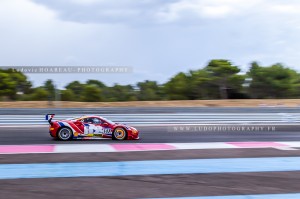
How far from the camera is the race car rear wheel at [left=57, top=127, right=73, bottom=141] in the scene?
12.8m

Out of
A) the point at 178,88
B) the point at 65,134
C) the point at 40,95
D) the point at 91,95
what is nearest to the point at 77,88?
the point at 91,95

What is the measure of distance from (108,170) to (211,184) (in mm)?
2109

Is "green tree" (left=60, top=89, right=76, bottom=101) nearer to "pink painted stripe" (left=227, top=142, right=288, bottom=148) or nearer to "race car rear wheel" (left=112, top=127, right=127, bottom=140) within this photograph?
"race car rear wheel" (left=112, top=127, right=127, bottom=140)

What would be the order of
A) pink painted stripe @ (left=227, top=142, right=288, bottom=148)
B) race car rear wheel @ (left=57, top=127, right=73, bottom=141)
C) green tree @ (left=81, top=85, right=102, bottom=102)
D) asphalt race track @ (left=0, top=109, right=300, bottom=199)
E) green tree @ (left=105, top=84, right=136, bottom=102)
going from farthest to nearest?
green tree @ (left=105, top=84, right=136, bottom=102), green tree @ (left=81, top=85, right=102, bottom=102), race car rear wheel @ (left=57, top=127, right=73, bottom=141), pink painted stripe @ (left=227, top=142, right=288, bottom=148), asphalt race track @ (left=0, top=109, right=300, bottom=199)

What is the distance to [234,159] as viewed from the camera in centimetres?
926

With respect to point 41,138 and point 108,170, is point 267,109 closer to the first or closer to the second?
point 41,138

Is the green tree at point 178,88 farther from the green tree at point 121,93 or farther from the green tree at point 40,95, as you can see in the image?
the green tree at point 40,95

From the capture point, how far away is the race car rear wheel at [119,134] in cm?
1302

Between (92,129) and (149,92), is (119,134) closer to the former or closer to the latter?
(92,129)

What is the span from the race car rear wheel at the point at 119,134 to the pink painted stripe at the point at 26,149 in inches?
93.5

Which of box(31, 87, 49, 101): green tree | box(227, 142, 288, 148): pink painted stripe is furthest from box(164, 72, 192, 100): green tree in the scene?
box(227, 142, 288, 148): pink painted stripe

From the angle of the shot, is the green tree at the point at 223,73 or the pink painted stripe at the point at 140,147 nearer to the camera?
the pink painted stripe at the point at 140,147

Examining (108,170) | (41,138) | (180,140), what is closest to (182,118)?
(180,140)

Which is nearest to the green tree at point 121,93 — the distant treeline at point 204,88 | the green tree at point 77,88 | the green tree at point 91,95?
the distant treeline at point 204,88
